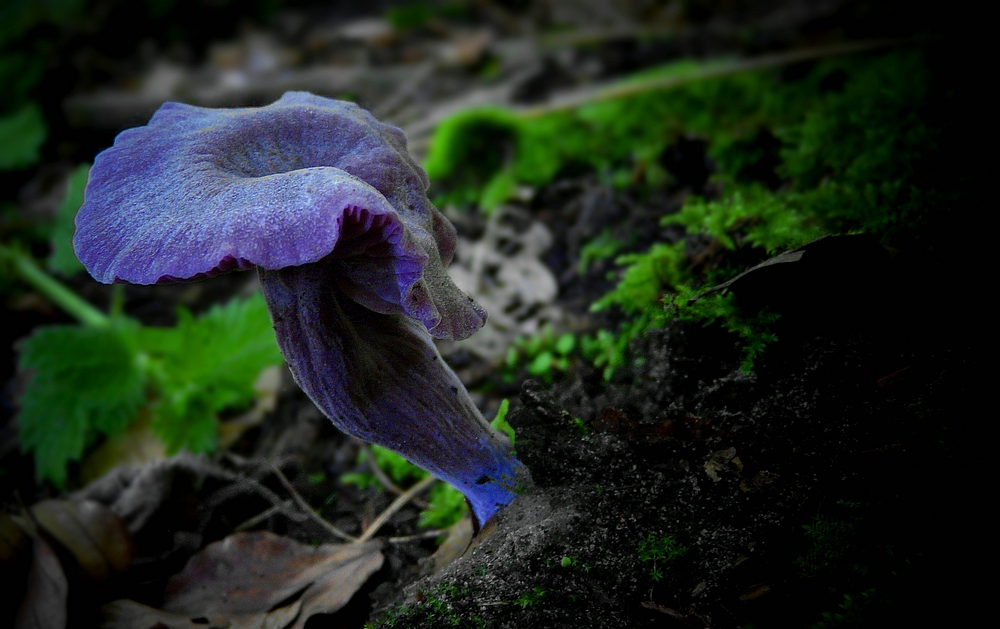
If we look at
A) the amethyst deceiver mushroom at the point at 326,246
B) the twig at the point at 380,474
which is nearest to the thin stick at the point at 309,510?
the twig at the point at 380,474

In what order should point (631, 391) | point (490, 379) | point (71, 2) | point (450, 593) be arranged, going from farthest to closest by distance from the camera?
point (71, 2), point (490, 379), point (631, 391), point (450, 593)

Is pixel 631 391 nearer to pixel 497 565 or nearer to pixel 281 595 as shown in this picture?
pixel 497 565

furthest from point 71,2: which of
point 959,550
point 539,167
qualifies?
point 959,550

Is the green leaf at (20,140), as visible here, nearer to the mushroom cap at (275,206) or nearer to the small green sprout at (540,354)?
the mushroom cap at (275,206)

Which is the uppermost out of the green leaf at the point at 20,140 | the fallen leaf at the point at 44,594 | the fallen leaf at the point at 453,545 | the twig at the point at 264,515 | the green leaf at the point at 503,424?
the green leaf at the point at 20,140

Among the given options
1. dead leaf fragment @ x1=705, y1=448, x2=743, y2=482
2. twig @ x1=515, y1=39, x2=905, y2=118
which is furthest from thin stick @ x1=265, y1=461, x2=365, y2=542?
twig @ x1=515, y1=39, x2=905, y2=118

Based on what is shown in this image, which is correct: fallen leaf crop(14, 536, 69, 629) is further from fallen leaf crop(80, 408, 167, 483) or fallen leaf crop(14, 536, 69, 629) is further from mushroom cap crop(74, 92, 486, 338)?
mushroom cap crop(74, 92, 486, 338)
